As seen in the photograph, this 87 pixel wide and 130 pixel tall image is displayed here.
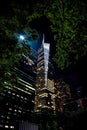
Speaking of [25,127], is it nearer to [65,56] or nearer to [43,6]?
[65,56]

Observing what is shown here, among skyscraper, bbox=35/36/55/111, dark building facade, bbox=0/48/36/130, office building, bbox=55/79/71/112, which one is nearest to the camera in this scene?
dark building facade, bbox=0/48/36/130

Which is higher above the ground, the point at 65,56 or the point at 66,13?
the point at 66,13

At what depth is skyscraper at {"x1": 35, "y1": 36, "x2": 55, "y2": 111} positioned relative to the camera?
10459 centimetres

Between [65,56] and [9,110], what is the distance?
68547mm

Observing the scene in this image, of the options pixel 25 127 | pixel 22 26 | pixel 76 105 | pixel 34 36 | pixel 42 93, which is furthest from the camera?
pixel 42 93

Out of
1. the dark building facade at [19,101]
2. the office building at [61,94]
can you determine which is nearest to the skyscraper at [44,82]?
the office building at [61,94]

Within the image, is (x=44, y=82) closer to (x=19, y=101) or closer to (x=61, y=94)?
(x=61, y=94)

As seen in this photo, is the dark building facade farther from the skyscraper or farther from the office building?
the office building

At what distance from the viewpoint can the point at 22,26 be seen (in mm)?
8273

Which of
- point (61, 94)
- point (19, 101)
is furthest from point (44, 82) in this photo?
point (19, 101)

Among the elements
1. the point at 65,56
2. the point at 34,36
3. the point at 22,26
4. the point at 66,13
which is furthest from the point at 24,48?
the point at 66,13

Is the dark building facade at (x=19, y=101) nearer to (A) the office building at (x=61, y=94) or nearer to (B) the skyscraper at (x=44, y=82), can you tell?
(B) the skyscraper at (x=44, y=82)

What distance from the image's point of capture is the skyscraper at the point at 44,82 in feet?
343

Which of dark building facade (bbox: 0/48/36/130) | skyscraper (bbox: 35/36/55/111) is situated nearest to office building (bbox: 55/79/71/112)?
skyscraper (bbox: 35/36/55/111)
